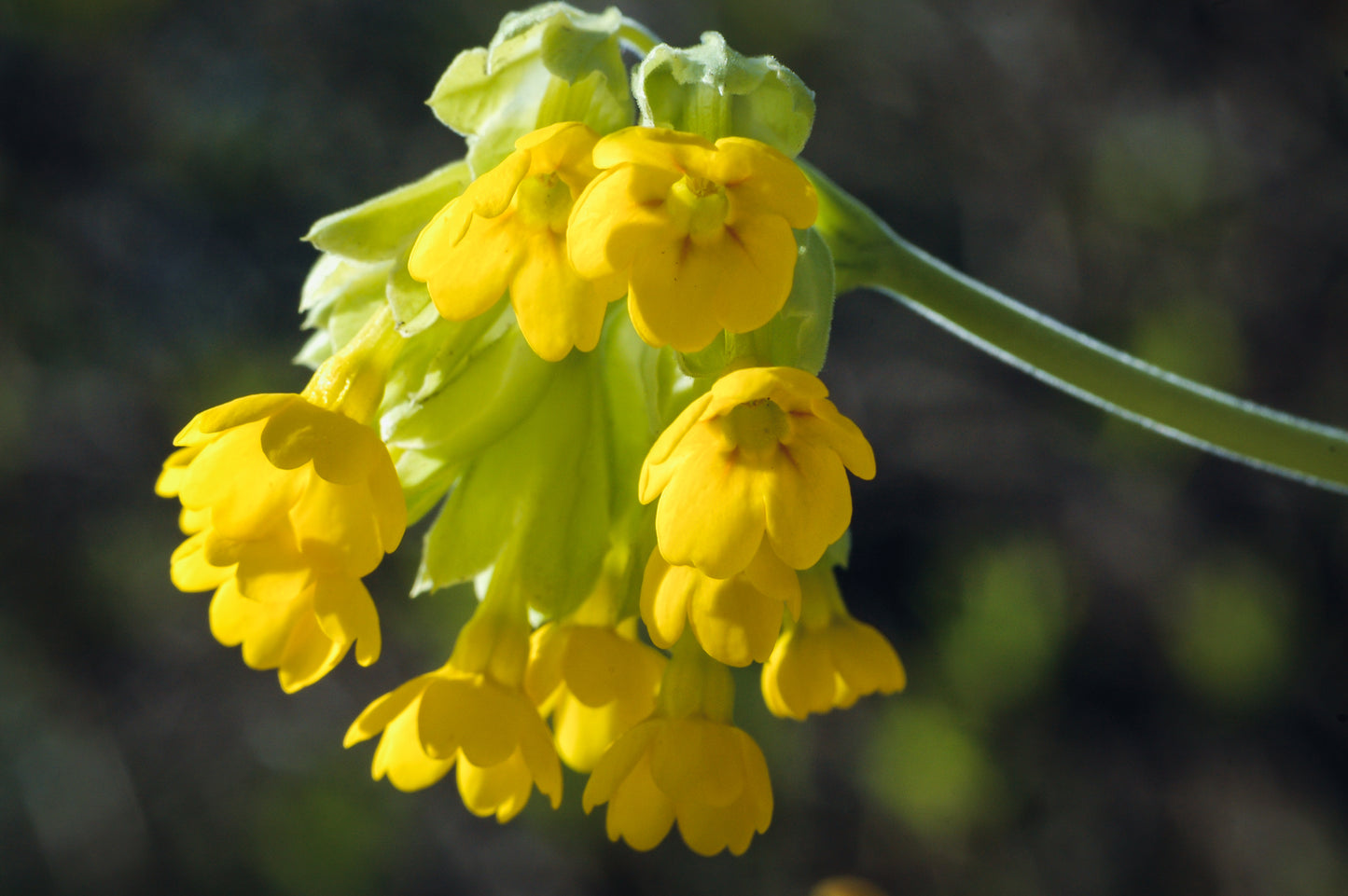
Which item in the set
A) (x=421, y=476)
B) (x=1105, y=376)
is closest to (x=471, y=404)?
(x=421, y=476)

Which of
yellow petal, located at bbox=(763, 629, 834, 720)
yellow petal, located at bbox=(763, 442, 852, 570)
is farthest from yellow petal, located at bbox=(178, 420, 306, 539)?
yellow petal, located at bbox=(763, 629, 834, 720)

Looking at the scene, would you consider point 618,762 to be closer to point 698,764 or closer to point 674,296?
point 698,764

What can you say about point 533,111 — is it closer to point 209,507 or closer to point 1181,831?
point 209,507

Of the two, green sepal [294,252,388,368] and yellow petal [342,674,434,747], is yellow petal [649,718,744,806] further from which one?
green sepal [294,252,388,368]

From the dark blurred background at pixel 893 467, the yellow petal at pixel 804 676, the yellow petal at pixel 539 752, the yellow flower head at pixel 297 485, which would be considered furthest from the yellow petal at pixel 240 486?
the dark blurred background at pixel 893 467

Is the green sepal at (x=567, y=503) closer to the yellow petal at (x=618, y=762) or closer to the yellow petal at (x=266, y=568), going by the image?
the yellow petal at (x=618, y=762)
